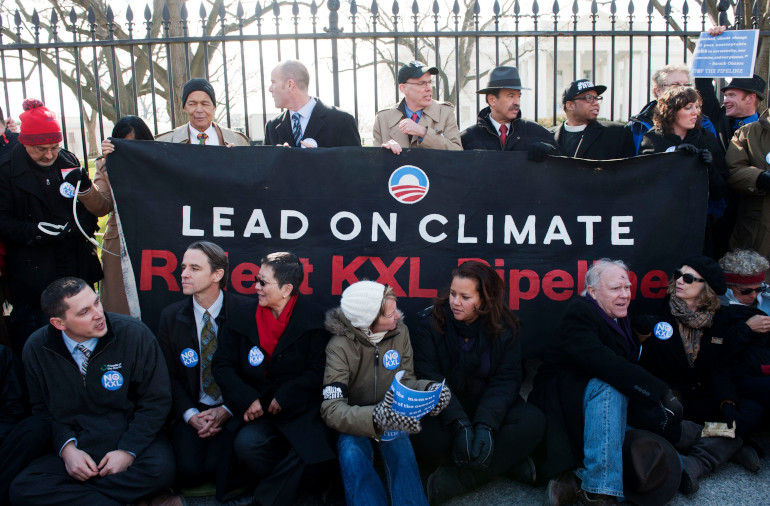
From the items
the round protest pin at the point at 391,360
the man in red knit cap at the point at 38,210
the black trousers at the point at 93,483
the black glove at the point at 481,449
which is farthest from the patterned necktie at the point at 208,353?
the black glove at the point at 481,449

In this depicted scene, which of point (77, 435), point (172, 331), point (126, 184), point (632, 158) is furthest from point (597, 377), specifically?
point (126, 184)

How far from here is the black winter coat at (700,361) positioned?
4.01m

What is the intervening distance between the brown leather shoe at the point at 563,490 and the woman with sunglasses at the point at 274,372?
46.8 inches

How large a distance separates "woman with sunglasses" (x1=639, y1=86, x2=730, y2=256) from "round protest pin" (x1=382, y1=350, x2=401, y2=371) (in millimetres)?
2536

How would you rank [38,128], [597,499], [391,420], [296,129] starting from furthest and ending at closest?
[296,129] → [38,128] → [597,499] → [391,420]

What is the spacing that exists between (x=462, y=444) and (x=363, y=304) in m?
0.91

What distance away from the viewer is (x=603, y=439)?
355 cm

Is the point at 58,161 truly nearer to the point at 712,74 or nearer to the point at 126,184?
the point at 126,184

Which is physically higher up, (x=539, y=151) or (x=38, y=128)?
(x=38, y=128)

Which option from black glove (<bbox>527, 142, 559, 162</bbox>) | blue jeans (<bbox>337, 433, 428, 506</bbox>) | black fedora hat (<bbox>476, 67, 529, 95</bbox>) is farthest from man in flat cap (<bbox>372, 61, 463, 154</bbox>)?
blue jeans (<bbox>337, 433, 428, 506</bbox>)

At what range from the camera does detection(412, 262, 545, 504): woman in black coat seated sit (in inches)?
145

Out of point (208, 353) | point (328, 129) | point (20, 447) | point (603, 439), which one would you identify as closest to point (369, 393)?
point (208, 353)

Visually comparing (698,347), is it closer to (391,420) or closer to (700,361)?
(700,361)

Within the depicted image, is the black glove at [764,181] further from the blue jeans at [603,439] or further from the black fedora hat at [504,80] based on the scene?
the blue jeans at [603,439]
